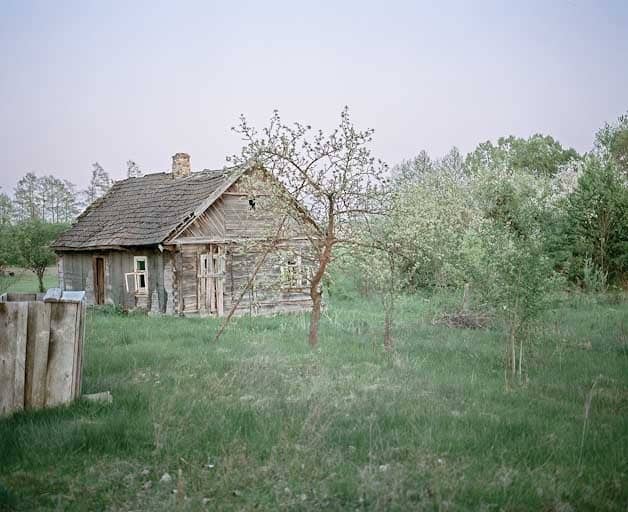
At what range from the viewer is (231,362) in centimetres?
1029

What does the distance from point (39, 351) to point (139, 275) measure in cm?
1508

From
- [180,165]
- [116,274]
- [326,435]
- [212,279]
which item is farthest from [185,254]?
[326,435]

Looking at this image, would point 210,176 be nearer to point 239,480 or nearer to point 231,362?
point 231,362

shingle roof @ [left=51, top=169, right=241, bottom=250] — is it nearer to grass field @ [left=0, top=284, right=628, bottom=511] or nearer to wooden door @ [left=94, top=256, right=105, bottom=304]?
wooden door @ [left=94, top=256, right=105, bottom=304]

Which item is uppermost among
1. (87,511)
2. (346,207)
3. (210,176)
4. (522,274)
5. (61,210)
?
(61,210)

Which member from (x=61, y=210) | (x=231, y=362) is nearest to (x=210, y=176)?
(x=231, y=362)

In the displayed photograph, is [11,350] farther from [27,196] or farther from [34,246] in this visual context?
[27,196]

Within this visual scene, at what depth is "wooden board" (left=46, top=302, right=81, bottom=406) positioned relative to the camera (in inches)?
284

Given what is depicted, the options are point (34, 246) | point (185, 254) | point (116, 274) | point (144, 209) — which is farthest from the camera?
point (34, 246)

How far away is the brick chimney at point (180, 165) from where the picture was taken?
25000 mm

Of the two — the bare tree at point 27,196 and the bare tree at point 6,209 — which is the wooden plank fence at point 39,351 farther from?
the bare tree at point 27,196

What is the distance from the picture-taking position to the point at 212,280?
2084 cm

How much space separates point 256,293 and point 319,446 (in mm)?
15822

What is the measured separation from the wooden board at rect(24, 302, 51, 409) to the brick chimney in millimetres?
18328
